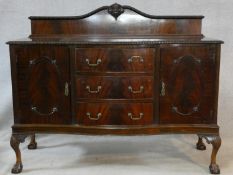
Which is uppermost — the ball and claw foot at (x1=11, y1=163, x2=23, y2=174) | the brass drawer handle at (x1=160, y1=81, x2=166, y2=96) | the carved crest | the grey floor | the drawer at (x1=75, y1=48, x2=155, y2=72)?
the carved crest

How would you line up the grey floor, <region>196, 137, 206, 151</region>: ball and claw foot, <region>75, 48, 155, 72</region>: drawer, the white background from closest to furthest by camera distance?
<region>75, 48, 155, 72</region>: drawer
the grey floor
the white background
<region>196, 137, 206, 151</region>: ball and claw foot

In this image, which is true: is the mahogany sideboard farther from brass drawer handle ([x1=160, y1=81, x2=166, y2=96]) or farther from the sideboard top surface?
A: the sideboard top surface

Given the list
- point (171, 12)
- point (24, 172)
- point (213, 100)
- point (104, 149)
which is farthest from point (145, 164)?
point (171, 12)

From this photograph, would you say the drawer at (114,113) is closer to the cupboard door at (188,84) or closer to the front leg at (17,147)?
the cupboard door at (188,84)

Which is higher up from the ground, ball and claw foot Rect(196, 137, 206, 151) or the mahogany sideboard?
the mahogany sideboard

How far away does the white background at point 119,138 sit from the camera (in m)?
2.47

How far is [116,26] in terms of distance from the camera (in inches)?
94.2

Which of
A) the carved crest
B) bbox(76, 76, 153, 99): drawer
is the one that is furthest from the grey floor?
the carved crest

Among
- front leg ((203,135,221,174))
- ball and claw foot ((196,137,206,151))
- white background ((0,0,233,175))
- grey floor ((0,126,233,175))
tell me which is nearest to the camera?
front leg ((203,135,221,174))

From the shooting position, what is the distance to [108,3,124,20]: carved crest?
2328mm

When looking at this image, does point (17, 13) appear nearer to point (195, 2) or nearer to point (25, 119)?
point (25, 119)

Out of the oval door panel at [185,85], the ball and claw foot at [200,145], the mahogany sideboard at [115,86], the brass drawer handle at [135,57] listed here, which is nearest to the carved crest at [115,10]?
the mahogany sideboard at [115,86]

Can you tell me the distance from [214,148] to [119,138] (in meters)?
0.91

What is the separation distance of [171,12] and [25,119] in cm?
143
